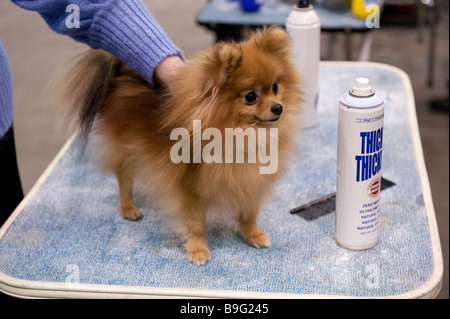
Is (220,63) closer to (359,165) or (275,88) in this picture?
(275,88)

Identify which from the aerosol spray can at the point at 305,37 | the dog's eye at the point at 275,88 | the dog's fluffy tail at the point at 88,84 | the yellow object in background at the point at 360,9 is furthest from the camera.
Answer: the yellow object in background at the point at 360,9

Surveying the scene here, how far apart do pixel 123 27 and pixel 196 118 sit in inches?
10.1

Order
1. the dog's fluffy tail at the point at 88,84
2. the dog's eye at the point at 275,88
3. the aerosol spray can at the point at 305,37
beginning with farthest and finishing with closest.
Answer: the aerosol spray can at the point at 305,37
the dog's fluffy tail at the point at 88,84
the dog's eye at the point at 275,88

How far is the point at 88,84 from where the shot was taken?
1.17 metres

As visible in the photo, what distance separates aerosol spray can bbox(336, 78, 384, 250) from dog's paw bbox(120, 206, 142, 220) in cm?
46

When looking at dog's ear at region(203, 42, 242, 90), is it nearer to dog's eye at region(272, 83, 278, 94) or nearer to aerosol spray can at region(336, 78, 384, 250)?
dog's eye at region(272, 83, 278, 94)

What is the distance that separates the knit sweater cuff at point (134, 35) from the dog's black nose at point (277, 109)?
0.25 m

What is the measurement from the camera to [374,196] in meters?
1.04

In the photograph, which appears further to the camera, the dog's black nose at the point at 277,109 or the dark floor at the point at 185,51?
the dark floor at the point at 185,51

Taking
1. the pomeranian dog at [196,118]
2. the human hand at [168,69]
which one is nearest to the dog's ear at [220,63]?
the pomeranian dog at [196,118]

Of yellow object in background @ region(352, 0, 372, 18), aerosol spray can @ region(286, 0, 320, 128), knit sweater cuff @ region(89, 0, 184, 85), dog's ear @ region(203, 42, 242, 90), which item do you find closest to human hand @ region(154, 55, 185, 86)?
knit sweater cuff @ region(89, 0, 184, 85)

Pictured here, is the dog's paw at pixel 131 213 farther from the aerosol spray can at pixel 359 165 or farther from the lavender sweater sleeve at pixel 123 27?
the aerosol spray can at pixel 359 165

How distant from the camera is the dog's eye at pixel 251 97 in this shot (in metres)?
0.99
